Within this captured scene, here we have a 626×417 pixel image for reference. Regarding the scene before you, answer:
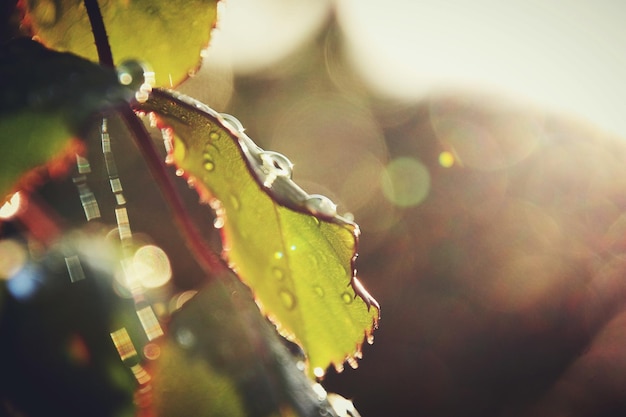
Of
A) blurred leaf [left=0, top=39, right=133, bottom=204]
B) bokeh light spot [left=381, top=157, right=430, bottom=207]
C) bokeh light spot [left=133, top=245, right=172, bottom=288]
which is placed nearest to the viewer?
blurred leaf [left=0, top=39, right=133, bottom=204]

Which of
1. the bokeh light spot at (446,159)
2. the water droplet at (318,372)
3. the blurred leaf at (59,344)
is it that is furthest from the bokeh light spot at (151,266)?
the bokeh light spot at (446,159)

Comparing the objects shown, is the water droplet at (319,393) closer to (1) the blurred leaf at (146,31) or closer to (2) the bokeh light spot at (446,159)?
(1) the blurred leaf at (146,31)

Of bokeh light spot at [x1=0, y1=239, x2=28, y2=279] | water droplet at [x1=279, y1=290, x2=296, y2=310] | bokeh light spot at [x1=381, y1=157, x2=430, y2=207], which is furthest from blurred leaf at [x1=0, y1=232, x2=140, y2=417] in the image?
bokeh light spot at [x1=381, y1=157, x2=430, y2=207]

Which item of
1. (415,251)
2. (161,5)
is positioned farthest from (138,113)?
(415,251)

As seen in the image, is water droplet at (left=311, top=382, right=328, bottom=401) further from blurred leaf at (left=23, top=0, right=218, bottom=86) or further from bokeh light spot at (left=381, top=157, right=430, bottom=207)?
bokeh light spot at (left=381, top=157, right=430, bottom=207)

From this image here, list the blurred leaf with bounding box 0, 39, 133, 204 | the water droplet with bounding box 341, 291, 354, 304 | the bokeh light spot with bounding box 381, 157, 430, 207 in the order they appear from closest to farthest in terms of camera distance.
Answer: the blurred leaf with bounding box 0, 39, 133, 204
the water droplet with bounding box 341, 291, 354, 304
the bokeh light spot with bounding box 381, 157, 430, 207

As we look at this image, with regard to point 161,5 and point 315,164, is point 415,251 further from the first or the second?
point 161,5

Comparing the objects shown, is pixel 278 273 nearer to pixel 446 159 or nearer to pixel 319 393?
pixel 319 393

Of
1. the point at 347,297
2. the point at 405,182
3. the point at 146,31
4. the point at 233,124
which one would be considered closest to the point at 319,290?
the point at 347,297
